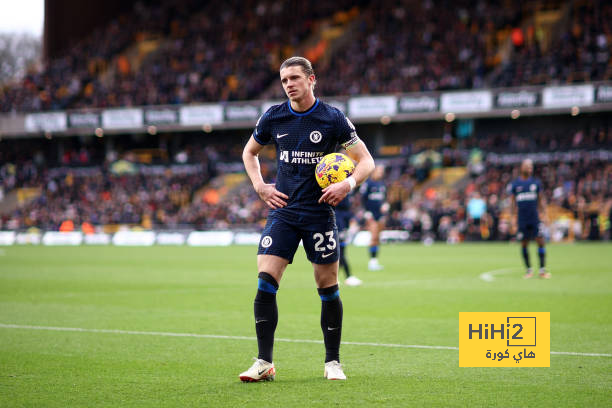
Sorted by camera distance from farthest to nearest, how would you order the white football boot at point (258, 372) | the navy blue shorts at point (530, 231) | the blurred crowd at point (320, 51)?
the blurred crowd at point (320, 51) < the navy blue shorts at point (530, 231) < the white football boot at point (258, 372)

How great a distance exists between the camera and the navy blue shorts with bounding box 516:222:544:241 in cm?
1561

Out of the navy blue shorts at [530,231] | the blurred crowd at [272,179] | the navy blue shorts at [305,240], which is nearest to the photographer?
the navy blue shorts at [305,240]

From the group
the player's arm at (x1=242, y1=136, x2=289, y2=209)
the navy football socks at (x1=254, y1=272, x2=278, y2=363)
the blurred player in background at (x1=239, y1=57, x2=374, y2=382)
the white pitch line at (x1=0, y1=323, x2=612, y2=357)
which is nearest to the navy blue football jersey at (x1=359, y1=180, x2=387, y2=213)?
the white pitch line at (x1=0, y1=323, x2=612, y2=357)

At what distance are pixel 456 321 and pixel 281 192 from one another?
426 centimetres

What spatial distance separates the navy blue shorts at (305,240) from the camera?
19.7 feet

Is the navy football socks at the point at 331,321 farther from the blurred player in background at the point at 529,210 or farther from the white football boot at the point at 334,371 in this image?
the blurred player in background at the point at 529,210

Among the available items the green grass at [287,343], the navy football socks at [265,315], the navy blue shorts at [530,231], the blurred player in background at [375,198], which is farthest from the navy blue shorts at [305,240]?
the blurred player in background at [375,198]

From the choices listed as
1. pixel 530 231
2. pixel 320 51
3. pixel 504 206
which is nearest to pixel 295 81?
pixel 530 231

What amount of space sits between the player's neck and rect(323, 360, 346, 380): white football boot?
1992 millimetres

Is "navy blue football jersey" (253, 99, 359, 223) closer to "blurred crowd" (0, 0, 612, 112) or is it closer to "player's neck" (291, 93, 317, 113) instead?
"player's neck" (291, 93, 317, 113)

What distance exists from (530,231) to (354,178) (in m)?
10.8

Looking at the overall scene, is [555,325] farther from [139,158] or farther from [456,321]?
[139,158]

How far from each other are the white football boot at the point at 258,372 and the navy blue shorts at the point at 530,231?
1077 centimetres

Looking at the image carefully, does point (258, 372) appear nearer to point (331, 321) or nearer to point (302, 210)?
point (331, 321)
